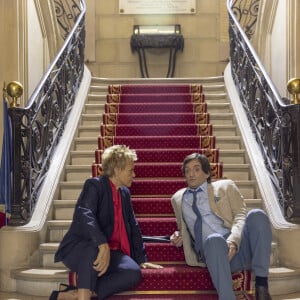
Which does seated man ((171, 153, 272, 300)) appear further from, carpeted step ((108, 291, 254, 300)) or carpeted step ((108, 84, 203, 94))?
carpeted step ((108, 84, 203, 94))

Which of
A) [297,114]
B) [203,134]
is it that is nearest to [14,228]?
[297,114]

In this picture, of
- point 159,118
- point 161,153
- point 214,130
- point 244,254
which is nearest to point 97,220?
point 244,254

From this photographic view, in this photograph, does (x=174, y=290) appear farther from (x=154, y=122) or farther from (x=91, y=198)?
(x=154, y=122)

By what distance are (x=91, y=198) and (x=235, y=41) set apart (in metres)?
4.56

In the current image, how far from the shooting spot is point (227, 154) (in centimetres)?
630

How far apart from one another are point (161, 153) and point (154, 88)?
203 cm

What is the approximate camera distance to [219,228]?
4.08 meters

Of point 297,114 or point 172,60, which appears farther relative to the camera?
point 172,60

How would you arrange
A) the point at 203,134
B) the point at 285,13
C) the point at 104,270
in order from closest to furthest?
1. the point at 104,270
2. the point at 203,134
3. the point at 285,13

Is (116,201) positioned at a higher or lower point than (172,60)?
lower

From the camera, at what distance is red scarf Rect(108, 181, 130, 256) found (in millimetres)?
4023

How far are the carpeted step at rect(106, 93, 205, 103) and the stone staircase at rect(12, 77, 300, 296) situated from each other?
14cm

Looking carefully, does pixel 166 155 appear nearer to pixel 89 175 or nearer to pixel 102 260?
pixel 89 175

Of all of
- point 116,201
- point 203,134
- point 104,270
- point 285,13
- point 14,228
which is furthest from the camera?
point 285,13
